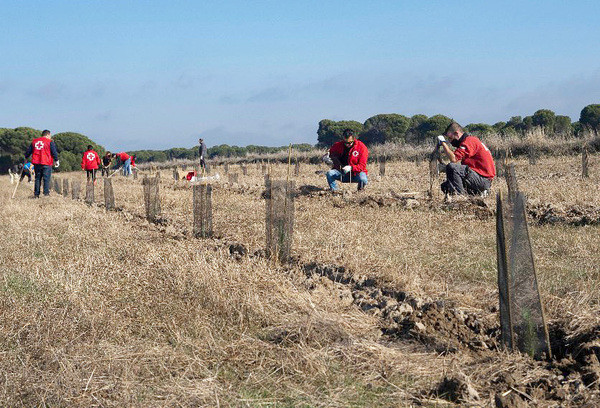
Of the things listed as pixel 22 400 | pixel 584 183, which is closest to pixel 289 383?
pixel 22 400

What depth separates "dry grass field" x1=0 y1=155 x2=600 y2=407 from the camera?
3.35 metres

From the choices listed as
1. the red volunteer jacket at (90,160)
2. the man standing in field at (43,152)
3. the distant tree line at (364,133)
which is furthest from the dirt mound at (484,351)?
the distant tree line at (364,133)

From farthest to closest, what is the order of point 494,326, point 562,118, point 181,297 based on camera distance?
point 562,118 < point 181,297 < point 494,326

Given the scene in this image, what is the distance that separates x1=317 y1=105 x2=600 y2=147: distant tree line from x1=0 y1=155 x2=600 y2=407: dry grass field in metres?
38.6

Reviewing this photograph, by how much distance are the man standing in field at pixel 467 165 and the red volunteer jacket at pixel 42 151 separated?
910cm

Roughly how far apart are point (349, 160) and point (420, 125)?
1775 inches

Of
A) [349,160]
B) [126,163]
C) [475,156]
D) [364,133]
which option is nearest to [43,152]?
[349,160]

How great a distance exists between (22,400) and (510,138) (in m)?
27.3

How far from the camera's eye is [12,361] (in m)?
3.72

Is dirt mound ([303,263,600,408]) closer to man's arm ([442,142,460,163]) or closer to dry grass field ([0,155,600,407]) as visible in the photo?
dry grass field ([0,155,600,407])

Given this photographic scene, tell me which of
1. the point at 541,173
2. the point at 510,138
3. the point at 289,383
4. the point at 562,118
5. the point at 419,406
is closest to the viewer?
the point at 419,406

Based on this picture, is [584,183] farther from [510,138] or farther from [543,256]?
[510,138]

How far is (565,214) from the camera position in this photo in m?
9.12

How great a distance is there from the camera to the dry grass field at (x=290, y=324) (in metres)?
3.35
